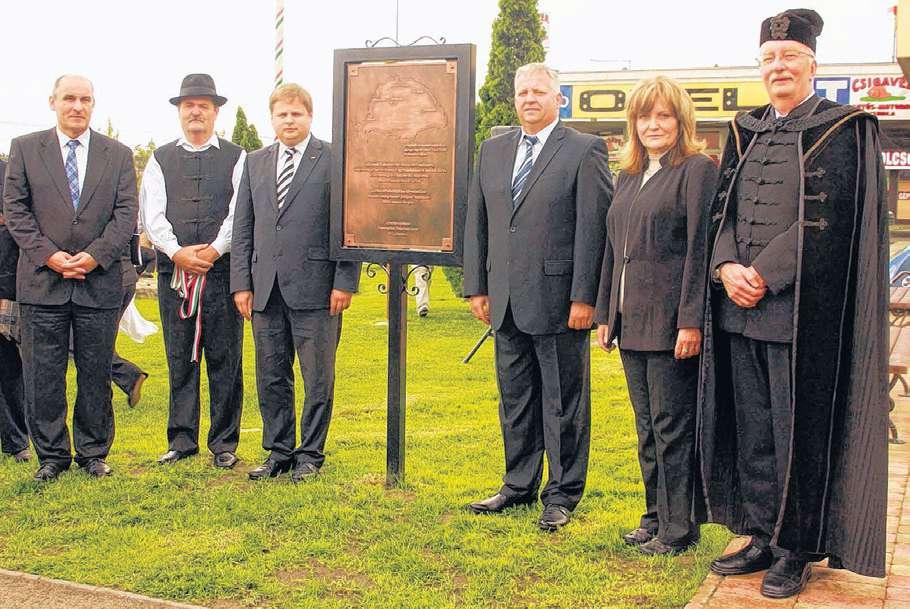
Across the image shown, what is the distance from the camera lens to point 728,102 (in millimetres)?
33031

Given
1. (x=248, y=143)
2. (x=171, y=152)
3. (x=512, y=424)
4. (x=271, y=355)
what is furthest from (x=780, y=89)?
(x=248, y=143)

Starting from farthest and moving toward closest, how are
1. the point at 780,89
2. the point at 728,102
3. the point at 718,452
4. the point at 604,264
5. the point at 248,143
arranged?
the point at 728,102
the point at 248,143
the point at 604,264
the point at 718,452
the point at 780,89

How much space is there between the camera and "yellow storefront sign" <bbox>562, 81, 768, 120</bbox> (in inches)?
1297

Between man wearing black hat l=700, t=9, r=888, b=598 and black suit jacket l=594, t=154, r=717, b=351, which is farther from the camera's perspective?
black suit jacket l=594, t=154, r=717, b=351

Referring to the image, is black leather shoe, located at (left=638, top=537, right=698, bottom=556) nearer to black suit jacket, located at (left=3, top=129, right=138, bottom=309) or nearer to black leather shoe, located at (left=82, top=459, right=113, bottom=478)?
black leather shoe, located at (left=82, top=459, right=113, bottom=478)

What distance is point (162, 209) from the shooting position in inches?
270

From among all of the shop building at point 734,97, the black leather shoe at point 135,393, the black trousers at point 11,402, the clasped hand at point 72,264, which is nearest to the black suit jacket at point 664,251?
the clasped hand at point 72,264

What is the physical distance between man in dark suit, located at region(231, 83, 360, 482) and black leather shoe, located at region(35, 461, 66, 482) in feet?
3.93

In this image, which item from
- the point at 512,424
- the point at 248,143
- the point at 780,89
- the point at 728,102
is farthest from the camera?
the point at 728,102

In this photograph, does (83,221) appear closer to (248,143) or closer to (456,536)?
(456,536)

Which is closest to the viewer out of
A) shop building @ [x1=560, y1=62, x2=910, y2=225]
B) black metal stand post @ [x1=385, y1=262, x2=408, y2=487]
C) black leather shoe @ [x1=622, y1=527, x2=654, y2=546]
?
black leather shoe @ [x1=622, y1=527, x2=654, y2=546]

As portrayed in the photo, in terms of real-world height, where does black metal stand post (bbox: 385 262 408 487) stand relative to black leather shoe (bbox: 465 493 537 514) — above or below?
above

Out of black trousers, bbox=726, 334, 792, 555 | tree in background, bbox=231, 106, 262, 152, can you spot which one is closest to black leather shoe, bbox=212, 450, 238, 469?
black trousers, bbox=726, 334, 792, 555

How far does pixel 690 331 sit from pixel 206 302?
131 inches
